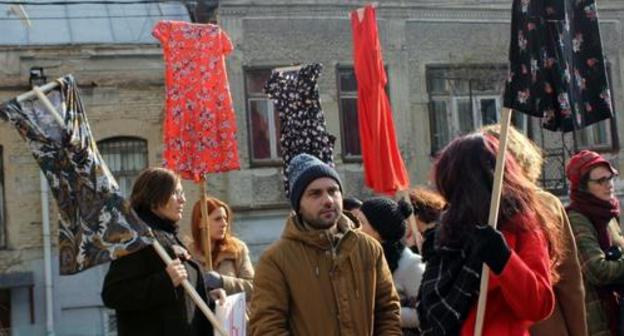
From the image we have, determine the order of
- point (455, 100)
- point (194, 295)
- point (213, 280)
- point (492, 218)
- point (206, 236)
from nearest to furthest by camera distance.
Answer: point (492, 218), point (194, 295), point (213, 280), point (206, 236), point (455, 100)

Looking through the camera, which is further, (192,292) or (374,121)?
(374,121)

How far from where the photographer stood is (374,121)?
10773 millimetres

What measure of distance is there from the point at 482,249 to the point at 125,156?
1493cm

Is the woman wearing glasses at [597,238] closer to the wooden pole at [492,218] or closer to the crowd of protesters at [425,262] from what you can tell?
the crowd of protesters at [425,262]

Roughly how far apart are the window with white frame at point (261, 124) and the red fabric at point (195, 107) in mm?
9317

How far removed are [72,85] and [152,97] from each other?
12.5 m

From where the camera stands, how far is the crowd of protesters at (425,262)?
391 centimetres

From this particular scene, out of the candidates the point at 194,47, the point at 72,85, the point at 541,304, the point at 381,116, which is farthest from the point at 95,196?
the point at 381,116

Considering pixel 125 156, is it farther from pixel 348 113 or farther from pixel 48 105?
pixel 48 105

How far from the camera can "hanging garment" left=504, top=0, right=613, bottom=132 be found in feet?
14.6

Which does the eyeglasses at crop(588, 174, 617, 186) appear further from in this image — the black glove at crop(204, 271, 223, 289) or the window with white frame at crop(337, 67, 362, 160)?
the window with white frame at crop(337, 67, 362, 160)

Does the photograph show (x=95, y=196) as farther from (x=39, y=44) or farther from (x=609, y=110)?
(x=39, y=44)

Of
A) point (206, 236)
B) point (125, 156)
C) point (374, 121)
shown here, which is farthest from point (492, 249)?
point (125, 156)

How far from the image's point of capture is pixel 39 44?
1847 centimetres
